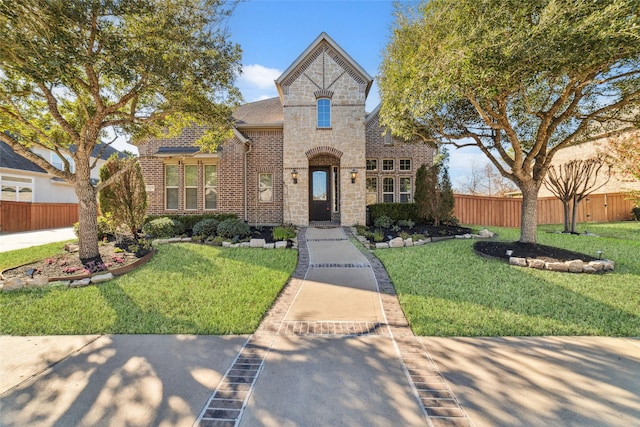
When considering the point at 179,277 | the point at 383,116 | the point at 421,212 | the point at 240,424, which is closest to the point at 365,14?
the point at 383,116

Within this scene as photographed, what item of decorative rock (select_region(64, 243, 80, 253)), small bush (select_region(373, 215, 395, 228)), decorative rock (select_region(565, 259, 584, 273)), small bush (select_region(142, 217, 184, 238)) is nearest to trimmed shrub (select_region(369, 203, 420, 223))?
small bush (select_region(373, 215, 395, 228))

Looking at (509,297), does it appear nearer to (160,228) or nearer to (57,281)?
(57,281)

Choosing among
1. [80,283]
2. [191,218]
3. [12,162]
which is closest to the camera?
[80,283]

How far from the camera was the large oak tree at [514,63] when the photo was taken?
175 inches

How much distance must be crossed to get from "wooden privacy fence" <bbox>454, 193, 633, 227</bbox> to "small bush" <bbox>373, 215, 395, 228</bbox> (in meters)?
5.35

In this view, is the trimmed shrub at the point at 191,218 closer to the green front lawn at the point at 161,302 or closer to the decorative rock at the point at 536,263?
the green front lawn at the point at 161,302

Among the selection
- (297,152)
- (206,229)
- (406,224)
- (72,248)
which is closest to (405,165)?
(406,224)

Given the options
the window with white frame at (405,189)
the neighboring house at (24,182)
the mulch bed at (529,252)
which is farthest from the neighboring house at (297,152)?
the neighboring house at (24,182)

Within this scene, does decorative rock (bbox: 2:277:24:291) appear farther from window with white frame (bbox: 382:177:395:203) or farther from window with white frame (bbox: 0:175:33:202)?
window with white frame (bbox: 0:175:33:202)

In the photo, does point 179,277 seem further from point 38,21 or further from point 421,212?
point 421,212

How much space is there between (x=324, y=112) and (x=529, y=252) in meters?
9.16

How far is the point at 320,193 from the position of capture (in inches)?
523

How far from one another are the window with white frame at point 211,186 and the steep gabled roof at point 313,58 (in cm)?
489

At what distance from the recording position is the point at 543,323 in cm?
368
